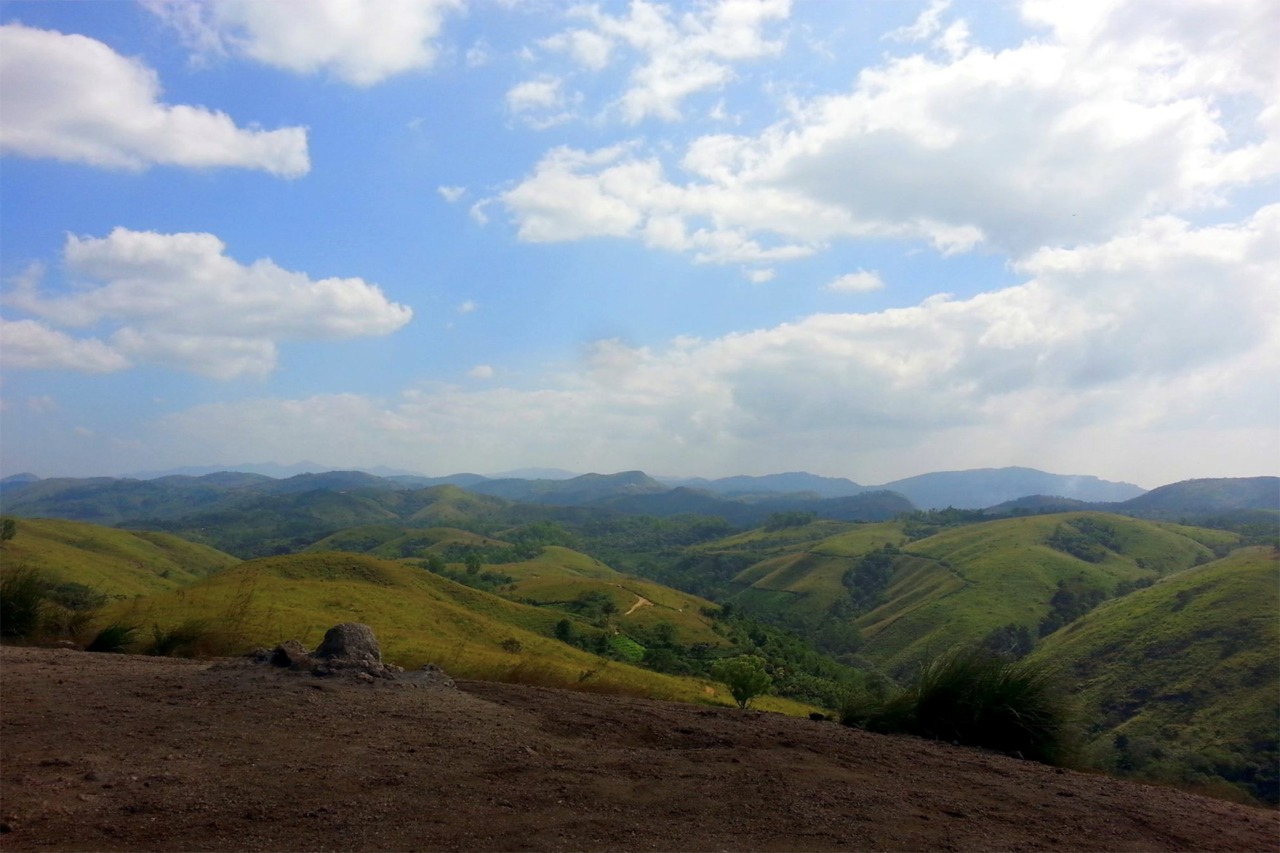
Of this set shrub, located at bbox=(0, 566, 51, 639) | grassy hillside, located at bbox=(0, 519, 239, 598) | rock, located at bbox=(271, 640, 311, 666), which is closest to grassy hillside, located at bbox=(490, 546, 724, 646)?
grassy hillside, located at bbox=(0, 519, 239, 598)

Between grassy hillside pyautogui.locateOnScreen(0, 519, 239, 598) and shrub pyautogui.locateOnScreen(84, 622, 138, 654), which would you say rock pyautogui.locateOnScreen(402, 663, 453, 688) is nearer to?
shrub pyautogui.locateOnScreen(84, 622, 138, 654)

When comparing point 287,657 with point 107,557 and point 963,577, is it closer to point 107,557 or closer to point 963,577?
point 107,557

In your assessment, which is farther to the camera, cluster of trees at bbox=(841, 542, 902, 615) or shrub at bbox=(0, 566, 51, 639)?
cluster of trees at bbox=(841, 542, 902, 615)

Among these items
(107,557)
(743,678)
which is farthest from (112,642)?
(107,557)

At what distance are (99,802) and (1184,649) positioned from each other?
81.4 m

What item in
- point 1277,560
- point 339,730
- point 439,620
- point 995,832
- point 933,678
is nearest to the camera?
point 995,832

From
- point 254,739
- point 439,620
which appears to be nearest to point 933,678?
point 254,739

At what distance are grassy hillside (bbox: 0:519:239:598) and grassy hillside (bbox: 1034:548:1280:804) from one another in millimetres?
69254

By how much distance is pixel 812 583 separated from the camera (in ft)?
468

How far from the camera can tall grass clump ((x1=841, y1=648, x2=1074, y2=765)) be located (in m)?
9.77

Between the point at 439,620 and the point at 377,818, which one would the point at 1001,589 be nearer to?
the point at 439,620

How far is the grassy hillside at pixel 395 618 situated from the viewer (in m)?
16.7

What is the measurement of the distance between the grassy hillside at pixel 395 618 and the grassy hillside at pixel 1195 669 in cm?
3051

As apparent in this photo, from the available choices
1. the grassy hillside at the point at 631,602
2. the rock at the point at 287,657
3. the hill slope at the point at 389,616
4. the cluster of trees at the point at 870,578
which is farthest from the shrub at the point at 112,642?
the cluster of trees at the point at 870,578
